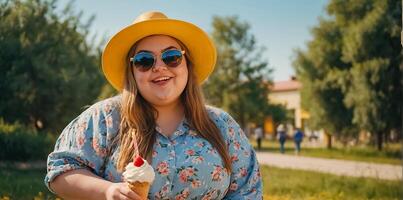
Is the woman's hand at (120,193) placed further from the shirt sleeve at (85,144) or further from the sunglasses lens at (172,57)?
the sunglasses lens at (172,57)

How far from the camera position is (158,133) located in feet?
8.75

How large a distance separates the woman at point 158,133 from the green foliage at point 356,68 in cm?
2101

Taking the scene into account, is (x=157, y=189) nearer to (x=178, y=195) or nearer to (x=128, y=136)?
(x=178, y=195)

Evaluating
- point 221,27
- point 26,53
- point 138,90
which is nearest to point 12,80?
point 26,53

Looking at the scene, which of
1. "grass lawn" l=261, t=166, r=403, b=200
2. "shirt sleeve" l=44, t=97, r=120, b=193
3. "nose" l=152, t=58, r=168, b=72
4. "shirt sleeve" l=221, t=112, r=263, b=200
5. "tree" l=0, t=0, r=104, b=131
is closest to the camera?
"shirt sleeve" l=44, t=97, r=120, b=193

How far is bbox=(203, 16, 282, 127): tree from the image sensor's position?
123 ft

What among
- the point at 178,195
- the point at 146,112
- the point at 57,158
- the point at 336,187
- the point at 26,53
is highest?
the point at 26,53

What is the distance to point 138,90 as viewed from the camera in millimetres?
2711

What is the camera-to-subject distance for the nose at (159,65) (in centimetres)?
265

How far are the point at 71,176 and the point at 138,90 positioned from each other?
0.56 meters

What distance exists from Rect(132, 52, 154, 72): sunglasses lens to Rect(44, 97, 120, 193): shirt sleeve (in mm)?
268

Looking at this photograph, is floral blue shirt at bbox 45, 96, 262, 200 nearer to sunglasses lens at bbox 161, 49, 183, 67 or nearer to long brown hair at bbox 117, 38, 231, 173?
long brown hair at bbox 117, 38, 231, 173

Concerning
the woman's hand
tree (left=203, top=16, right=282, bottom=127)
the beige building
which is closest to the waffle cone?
the woman's hand

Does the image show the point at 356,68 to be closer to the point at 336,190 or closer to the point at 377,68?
the point at 377,68
